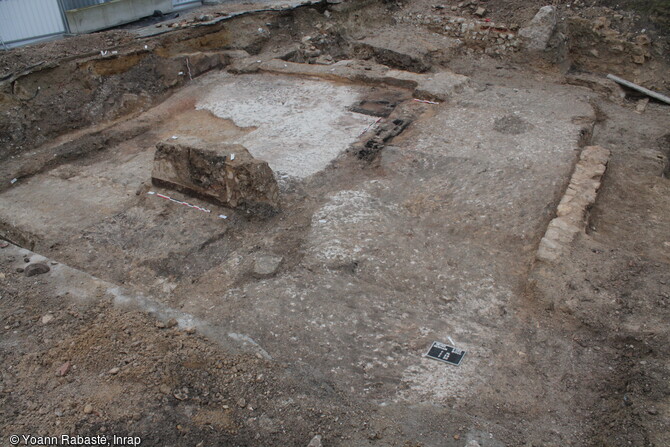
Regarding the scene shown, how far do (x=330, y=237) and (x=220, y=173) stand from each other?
1.31 meters

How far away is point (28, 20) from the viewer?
725cm

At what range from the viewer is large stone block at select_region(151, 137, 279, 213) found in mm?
4641

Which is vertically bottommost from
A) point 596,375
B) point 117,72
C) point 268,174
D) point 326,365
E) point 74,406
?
point 596,375

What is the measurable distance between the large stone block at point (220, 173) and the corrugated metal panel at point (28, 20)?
12.8 feet

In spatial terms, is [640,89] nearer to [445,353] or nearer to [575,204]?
[575,204]

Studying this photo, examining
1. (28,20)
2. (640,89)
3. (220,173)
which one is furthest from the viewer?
(640,89)

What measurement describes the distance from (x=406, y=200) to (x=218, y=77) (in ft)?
14.5

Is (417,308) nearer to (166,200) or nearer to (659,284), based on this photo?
(659,284)

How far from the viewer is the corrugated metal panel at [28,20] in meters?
6.97

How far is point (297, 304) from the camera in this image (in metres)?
3.64

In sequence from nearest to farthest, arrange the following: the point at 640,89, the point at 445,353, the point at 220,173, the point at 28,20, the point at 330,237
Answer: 1. the point at 445,353
2. the point at 330,237
3. the point at 220,173
4. the point at 28,20
5. the point at 640,89

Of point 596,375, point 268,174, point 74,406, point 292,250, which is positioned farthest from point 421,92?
point 74,406

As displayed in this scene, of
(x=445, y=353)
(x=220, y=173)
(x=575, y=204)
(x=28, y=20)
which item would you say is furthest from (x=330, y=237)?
(x=28, y=20)

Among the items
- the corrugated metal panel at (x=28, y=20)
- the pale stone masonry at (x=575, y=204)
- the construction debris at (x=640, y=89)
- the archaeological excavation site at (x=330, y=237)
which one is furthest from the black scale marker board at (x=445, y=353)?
the corrugated metal panel at (x=28, y=20)
